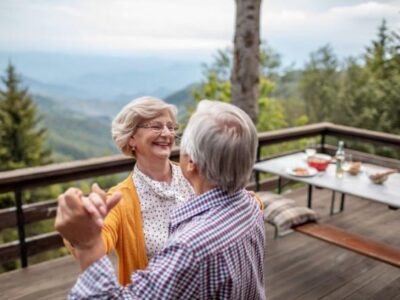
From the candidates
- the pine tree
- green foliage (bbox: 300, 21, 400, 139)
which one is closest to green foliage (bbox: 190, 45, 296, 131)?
A: green foliage (bbox: 300, 21, 400, 139)

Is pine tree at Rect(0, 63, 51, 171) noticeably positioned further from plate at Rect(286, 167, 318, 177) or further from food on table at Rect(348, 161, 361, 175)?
food on table at Rect(348, 161, 361, 175)

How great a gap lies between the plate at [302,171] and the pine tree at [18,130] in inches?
760

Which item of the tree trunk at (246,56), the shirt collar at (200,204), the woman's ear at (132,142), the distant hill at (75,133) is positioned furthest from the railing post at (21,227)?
the distant hill at (75,133)

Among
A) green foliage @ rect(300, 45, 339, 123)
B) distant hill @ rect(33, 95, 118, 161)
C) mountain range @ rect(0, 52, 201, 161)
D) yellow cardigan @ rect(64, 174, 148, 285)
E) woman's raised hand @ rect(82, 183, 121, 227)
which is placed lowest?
distant hill @ rect(33, 95, 118, 161)

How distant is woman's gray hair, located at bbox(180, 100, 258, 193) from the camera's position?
90 cm

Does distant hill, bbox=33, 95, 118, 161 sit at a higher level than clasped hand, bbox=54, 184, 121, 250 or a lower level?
lower

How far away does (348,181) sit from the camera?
9.52 feet

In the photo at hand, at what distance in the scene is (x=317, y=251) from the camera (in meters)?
3.04

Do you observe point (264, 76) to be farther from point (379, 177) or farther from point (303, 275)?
point (303, 275)

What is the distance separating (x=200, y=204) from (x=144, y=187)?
1.86 ft

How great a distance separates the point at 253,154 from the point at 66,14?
62241 mm

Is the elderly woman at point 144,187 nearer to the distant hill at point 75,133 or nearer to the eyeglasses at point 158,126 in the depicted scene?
the eyeglasses at point 158,126

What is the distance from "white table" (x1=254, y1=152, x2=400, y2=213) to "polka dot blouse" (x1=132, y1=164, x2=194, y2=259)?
1533 millimetres

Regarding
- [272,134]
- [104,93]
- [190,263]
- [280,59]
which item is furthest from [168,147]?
[104,93]
